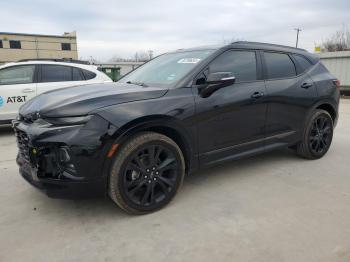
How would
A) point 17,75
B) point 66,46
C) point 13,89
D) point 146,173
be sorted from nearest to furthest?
point 146,173 → point 13,89 → point 17,75 → point 66,46

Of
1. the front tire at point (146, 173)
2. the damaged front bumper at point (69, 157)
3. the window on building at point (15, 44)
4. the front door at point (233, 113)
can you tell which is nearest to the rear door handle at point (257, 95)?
the front door at point (233, 113)

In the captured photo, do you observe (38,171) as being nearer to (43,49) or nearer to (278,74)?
(278,74)

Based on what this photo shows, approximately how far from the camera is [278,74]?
4.07 m

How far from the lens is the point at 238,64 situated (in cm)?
368

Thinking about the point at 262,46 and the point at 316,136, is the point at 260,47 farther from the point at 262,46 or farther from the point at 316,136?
the point at 316,136

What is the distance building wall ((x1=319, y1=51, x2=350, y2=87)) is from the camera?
14.2 meters

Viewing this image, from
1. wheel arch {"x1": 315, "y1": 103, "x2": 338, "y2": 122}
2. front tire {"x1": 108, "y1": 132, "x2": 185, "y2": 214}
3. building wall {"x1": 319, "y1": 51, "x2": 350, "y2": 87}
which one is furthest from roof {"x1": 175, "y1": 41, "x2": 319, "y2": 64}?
building wall {"x1": 319, "y1": 51, "x2": 350, "y2": 87}

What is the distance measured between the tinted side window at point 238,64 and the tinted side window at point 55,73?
181 inches

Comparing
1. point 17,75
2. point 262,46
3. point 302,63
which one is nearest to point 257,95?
point 262,46

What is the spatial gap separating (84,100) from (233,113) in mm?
1658

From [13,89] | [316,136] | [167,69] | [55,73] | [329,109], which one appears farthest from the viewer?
[55,73]

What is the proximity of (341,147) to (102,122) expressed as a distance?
178 inches

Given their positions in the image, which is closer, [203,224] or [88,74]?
[203,224]

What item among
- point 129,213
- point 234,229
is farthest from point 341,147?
point 129,213
